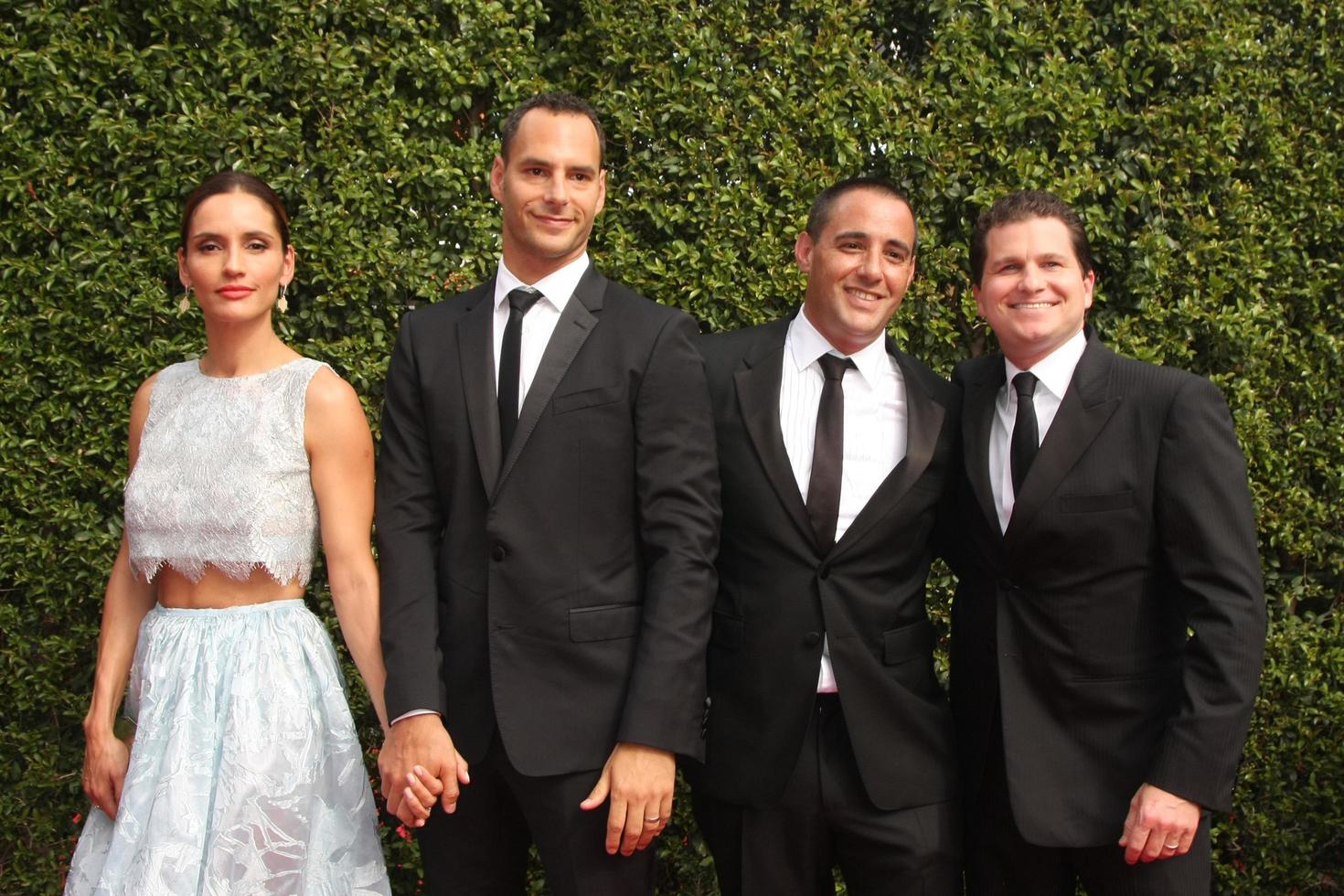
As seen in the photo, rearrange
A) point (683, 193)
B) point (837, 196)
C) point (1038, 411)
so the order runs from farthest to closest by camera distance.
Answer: point (683, 193) < point (837, 196) < point (1038, 411)

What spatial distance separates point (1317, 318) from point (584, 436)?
9.13ft

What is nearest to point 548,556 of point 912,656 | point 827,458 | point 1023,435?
point 827,458

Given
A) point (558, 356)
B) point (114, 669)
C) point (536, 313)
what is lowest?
point (114, 669)

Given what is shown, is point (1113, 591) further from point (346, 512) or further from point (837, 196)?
point (346, 512)

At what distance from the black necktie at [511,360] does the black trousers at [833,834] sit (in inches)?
39.9

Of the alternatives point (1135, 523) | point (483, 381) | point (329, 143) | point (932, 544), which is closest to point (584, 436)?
point (483, 381)

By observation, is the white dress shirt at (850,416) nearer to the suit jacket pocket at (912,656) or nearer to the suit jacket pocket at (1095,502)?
the suit jacket pocket at (912,656)

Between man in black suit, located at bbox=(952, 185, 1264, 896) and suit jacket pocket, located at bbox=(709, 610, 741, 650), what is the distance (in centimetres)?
60

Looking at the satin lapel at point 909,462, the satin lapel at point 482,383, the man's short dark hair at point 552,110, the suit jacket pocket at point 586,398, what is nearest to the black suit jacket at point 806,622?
the satin lapel at point 909,462

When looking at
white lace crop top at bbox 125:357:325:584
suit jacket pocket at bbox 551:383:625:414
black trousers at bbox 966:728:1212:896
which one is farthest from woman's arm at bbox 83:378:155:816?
black trousers at bbox 966:728:1212:896

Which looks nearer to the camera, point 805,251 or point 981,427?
point 981,427

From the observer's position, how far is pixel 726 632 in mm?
2840

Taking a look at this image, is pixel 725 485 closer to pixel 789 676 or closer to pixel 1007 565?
pixel 789 676

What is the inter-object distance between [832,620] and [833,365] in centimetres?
66
